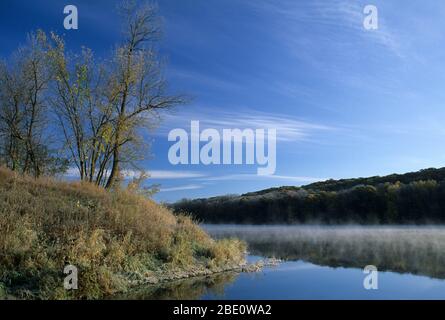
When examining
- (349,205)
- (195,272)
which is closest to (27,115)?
(195,272)

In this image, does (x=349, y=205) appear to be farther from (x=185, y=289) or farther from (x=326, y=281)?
(x=185, y=289)

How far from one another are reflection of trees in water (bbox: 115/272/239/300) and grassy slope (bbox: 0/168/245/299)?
2.58 ft

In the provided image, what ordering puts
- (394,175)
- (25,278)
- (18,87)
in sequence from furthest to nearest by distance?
(394,175) < (18,87) < (25,278)

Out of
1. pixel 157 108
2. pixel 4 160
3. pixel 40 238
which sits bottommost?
pixel 40 238

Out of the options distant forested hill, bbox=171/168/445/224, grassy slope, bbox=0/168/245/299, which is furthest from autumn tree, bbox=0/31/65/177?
distant forested hill, bbox=171/168/445/224

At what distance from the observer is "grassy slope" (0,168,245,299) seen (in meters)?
13.2

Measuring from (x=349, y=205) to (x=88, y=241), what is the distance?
72540 millimetres

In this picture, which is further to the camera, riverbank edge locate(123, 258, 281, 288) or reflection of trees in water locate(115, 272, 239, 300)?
riverbank edge locate(123, 258, 281, 288)

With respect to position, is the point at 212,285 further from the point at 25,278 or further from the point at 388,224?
the point at 388,224

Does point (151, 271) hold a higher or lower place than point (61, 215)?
lower

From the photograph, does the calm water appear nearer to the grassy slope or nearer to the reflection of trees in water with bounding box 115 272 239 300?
the reflection of trees in water with bounding box 115 272 239 300

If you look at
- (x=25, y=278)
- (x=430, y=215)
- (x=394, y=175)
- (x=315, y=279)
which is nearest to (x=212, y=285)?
(x=315, y=279)
